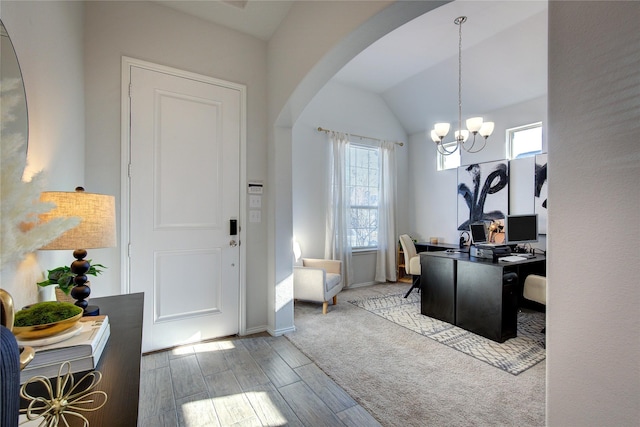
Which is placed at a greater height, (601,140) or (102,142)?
(102,142)

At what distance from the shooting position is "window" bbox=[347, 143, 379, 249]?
5.14 meters

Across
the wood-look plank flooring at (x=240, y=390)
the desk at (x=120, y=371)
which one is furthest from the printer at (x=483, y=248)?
the desk at (x=120, y=371)

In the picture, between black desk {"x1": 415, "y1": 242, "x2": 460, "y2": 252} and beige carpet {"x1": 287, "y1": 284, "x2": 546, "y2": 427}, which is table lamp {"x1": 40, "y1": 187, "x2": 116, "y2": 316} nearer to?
beige carpet {"x1": 287, "y1": 284, "x2": 546, "y2": 427}

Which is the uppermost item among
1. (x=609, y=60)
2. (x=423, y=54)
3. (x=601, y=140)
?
(x=423, y=54)

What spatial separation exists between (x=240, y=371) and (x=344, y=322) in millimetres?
1414

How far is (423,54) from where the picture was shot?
4094 millimetres

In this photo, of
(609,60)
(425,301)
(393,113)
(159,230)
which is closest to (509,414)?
(425,301)

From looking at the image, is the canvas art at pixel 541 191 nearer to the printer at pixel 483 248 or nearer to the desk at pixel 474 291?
the desk at pixel 474 291

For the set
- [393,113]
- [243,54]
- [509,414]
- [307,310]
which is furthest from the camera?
[393,113]

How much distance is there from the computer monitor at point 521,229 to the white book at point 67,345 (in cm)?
395

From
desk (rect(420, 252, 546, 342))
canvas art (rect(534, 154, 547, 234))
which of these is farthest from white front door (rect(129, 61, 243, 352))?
canvas art (rect(534, 154, 547, 234))

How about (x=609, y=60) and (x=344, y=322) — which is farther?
(x=344, y=322)

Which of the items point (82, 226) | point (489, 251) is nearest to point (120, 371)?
Answer: point (82, 226)

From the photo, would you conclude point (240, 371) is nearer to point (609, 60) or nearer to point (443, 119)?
point (609, 60)
